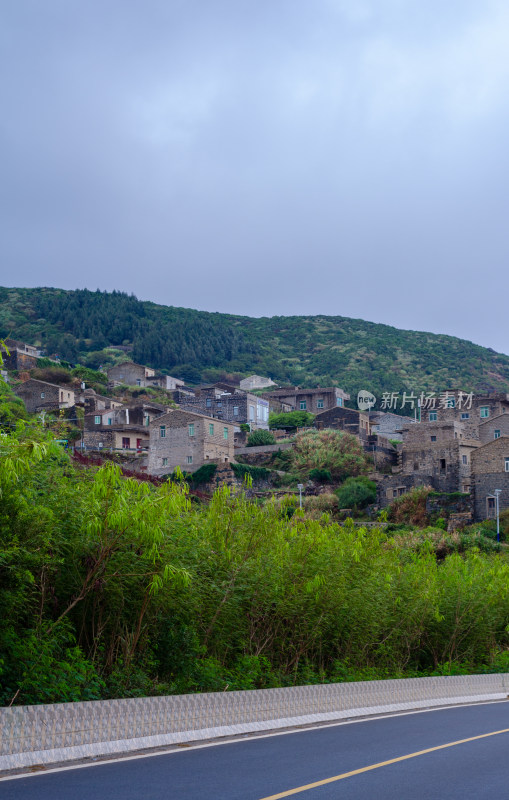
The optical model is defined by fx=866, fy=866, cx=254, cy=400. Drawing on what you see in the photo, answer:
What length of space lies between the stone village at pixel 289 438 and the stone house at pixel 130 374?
324 inches

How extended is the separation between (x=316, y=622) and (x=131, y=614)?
518 centimetres

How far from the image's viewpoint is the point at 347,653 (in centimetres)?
1928

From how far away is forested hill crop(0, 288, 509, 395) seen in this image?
479ft

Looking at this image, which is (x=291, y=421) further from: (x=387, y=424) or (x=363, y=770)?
(x=363, y=770)

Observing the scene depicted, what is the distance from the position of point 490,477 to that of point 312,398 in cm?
4272

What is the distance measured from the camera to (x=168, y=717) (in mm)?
11969

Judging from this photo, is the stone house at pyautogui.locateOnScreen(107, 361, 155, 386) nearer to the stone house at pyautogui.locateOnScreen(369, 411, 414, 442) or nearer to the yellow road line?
the stone house at pyautogui.locateOnScreen(369, 411, 414, 442)

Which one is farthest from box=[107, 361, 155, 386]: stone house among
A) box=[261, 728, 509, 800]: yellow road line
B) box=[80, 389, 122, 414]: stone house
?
box=[261, 728, 509, 800]: yellow road line

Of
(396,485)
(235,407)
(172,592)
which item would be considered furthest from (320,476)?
(172,592)

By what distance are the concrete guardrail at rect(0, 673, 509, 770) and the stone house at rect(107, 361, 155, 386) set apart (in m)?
102

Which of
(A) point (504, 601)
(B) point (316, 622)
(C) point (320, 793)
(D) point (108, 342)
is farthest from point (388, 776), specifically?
(D) point (108, 342)

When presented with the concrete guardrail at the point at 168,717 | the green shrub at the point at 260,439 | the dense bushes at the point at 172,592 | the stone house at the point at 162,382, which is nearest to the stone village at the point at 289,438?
the green shrub at the point at 260,439

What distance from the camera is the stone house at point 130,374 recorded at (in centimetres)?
11838

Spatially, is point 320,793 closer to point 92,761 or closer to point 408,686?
point 92,761
